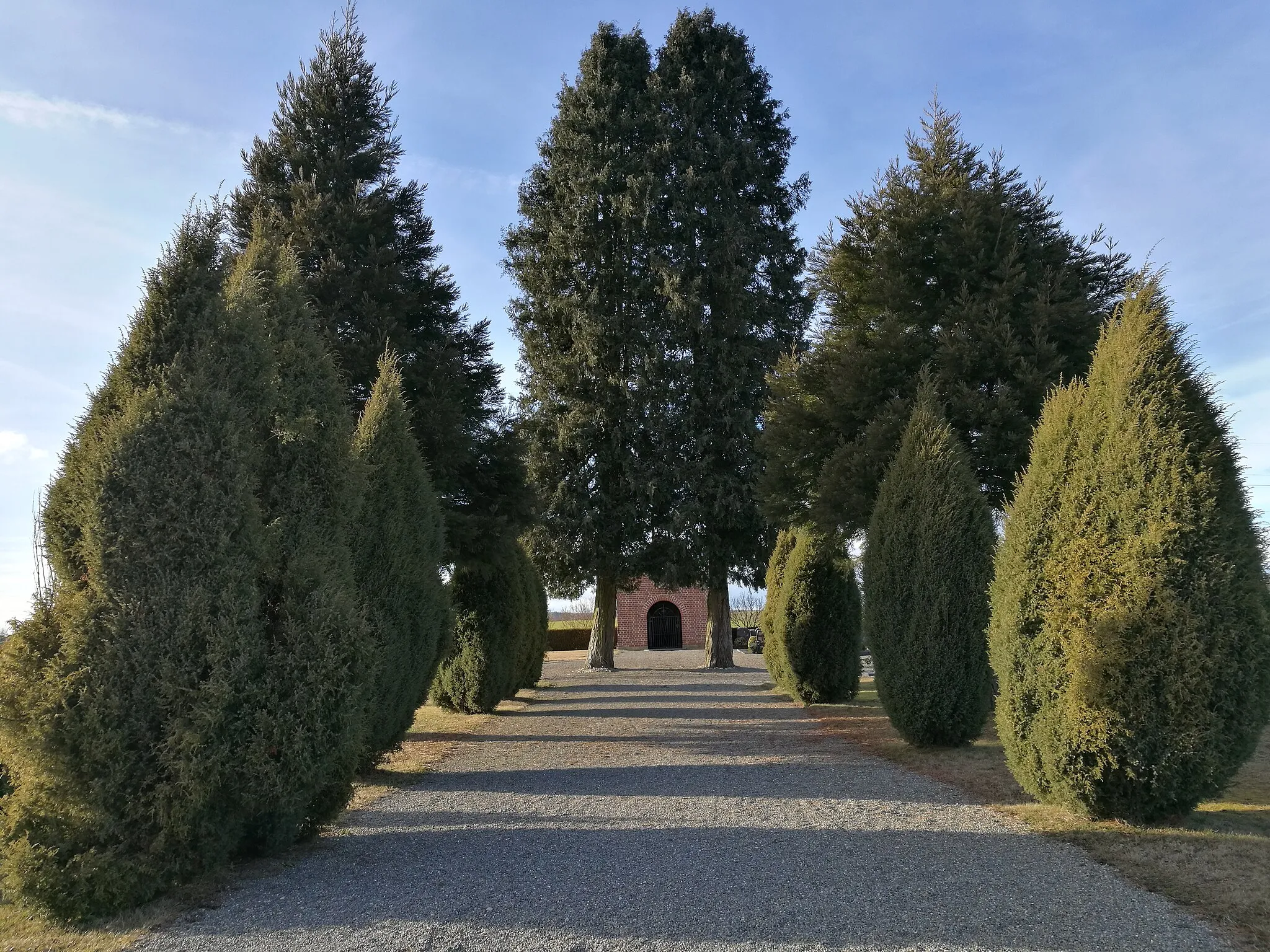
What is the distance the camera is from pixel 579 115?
25.3 meters

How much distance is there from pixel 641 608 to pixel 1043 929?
4092 cm

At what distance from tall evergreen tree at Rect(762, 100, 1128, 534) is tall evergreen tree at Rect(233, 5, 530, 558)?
4.80 m

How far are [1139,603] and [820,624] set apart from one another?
1058 centimetres

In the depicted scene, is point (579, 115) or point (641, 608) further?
point (641, 608)

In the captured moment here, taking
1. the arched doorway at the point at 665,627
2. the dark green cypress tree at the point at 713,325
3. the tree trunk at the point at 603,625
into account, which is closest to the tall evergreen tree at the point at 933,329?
the dark green cypress tree at the point at 713,325

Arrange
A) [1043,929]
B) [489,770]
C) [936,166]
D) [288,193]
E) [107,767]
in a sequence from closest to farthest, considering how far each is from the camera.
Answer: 1. [1043,929]
2. [107,767]
3. [489,770]
4. [288,193]
5. [936,166]

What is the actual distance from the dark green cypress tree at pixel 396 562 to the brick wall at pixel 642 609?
1344 inches

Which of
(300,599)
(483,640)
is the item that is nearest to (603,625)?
(483,640)

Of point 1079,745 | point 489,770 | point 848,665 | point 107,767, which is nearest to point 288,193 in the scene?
point 489,770

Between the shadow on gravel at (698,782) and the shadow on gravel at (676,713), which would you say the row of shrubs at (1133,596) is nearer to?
the shadow on gravel at (698,782)

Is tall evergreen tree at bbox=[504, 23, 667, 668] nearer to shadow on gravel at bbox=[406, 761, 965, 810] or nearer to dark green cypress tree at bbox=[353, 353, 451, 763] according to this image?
dark green cypress tree at bbox=[353, 353, 451, 763]

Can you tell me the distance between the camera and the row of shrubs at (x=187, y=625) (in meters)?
4.62

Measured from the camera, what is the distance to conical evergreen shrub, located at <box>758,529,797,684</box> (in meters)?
18.0

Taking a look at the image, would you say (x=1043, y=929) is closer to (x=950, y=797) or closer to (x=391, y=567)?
(x=950, y=797)
